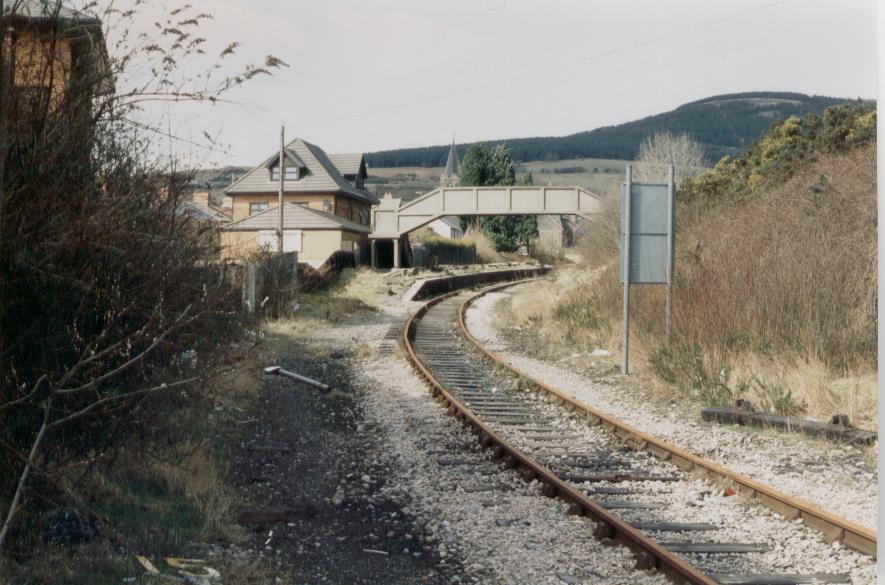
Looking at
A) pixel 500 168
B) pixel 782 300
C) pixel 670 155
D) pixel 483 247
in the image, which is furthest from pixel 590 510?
pixel 500 168

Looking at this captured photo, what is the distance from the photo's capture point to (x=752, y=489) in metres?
7.16

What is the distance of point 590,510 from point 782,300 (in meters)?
7.41

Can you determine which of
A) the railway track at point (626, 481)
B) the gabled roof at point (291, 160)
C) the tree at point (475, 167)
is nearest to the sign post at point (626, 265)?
the railway track at point (626, 481)

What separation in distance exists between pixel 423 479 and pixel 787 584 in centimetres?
367

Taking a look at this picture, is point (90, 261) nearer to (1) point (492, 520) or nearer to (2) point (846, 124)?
(1) point (492, 520)

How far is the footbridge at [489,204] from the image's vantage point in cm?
4991

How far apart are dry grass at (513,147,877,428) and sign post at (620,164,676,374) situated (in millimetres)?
754

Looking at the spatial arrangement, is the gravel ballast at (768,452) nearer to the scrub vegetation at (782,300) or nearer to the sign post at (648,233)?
the scrub vegetation at (782,300)

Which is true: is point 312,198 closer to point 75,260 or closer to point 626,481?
point 626,481

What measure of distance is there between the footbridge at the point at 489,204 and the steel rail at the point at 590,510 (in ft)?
128

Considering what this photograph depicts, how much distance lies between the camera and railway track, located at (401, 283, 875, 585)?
5.66m

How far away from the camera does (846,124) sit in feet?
65.3

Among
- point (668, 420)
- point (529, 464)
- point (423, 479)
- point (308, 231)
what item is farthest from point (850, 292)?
point (308, 231)

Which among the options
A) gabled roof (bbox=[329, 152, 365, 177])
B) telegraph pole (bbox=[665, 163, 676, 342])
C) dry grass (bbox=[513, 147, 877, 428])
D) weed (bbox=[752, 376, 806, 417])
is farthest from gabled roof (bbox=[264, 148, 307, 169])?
weed (bbox=[752, 376, 806, 417])
